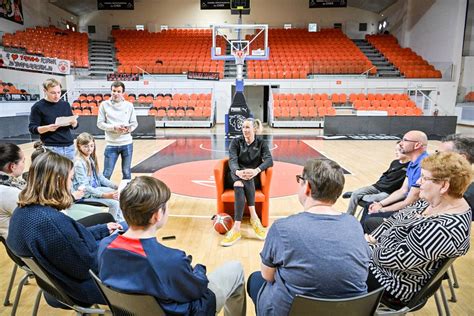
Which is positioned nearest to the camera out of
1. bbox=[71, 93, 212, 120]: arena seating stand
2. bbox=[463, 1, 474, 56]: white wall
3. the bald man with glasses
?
the bald man with glasses

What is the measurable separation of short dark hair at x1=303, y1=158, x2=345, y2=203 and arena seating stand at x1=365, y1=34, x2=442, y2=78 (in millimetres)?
17064

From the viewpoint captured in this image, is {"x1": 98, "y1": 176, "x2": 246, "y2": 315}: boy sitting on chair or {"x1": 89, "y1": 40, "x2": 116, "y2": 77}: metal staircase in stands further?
{"x1": 89, "y1": 40, "x2": 116, "y2": 77}: metal staircase in stands

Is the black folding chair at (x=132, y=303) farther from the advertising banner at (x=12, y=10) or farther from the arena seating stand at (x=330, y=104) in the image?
the advertising banner at (x=12, y=10)

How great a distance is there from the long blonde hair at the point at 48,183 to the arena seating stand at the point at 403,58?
1760cm

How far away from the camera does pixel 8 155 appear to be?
246cm

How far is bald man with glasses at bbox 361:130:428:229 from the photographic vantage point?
3078 mm

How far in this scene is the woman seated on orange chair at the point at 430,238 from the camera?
1.66 meters

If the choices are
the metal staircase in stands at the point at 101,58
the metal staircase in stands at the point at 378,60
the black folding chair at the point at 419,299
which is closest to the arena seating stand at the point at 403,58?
the metal staircase in stands at the point at 378,60

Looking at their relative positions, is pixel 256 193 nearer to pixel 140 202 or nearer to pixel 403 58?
pixel 140 202

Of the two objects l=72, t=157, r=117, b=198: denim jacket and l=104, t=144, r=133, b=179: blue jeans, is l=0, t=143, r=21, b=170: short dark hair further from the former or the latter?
l=104, t=144, r=133, b=179: blue jeans

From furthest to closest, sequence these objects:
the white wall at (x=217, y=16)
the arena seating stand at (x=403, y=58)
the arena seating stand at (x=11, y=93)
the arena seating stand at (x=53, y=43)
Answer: the white wall at (x=217, y=16) → the arena seating stand at (x=403, y=58) → the arena seating stand at (x=53, y=43) → the arena seating stand at (x=11, y=93)

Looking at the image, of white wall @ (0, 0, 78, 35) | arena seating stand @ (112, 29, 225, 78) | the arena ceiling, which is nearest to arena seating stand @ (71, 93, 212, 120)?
arena seating stand @ (112, 29, 225, 78)

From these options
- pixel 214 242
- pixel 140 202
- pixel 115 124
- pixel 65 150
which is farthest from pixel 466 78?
pixel 140 202

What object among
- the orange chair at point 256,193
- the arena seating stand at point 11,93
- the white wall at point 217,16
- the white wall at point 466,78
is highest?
the white wall at point 217,16
